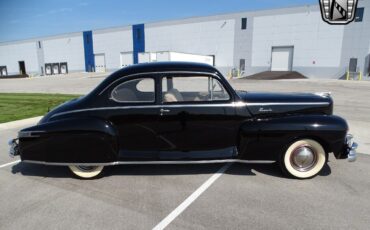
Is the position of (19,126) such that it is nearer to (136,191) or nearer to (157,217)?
(136,191)

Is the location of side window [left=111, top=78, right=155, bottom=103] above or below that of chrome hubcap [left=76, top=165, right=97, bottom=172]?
above

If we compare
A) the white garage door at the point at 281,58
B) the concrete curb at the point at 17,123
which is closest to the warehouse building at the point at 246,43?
the white garage door at the point at 281,58

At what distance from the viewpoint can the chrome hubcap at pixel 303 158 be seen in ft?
12.7

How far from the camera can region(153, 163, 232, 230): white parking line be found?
2.91 meters

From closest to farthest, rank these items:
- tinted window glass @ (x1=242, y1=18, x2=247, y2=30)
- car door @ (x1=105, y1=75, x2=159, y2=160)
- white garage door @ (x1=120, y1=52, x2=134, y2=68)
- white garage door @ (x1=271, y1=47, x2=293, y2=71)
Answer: car door @ (x1=105, y1=75, x2=159, y2=160)
white garage door @ (x1=271, y1=47, x2=293, y2=71)
tinted window glass @ (x1=242, y1=18, x2=247, y2=30)
white garage door @ (x1=120, y1=52, x2=134, y2=68)

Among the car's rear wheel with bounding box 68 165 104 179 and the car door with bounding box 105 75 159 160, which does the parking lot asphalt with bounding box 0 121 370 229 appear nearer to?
the car's rear wheel with bounding box 68 165 104 179

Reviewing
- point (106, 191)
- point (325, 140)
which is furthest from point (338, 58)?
point (106, 191)

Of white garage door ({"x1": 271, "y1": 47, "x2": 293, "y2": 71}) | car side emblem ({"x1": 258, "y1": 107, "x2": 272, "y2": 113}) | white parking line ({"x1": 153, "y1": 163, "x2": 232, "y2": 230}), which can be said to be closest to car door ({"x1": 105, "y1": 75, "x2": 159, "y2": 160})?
white parking line ({"x1": 153, "y1": 163, "x2": 232, "y2": 230})

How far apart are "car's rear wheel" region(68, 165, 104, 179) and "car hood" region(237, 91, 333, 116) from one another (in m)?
2.50

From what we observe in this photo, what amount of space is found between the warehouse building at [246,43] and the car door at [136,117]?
97.5ft

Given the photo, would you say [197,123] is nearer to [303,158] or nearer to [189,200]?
[189,200]

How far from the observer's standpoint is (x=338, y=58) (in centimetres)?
2986

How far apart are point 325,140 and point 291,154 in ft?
1.66

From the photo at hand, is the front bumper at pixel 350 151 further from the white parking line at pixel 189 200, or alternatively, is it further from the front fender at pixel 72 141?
the front fender at pixel 72 141
